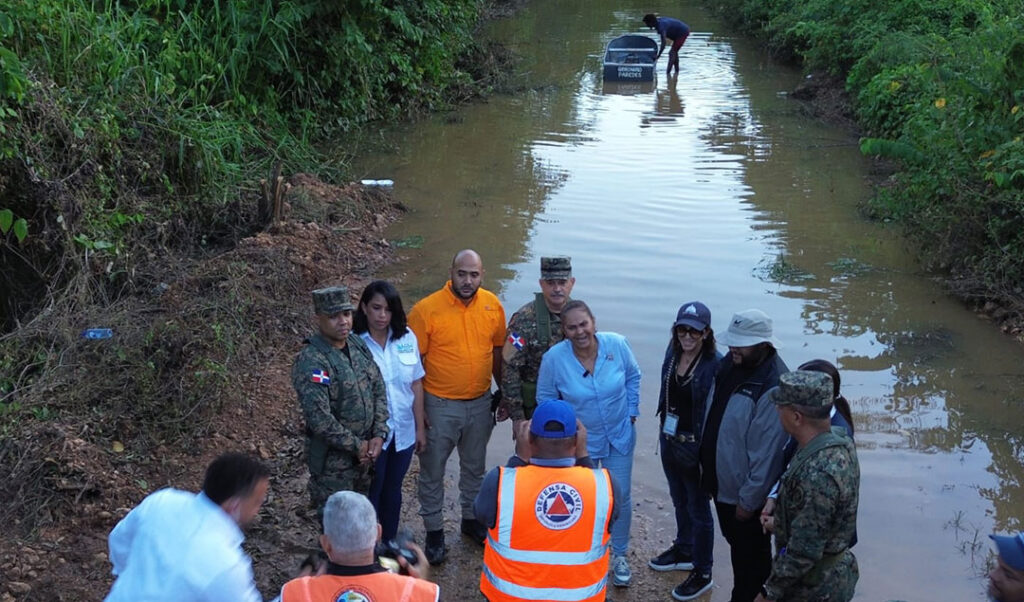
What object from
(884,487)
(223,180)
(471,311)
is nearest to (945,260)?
(884,487)

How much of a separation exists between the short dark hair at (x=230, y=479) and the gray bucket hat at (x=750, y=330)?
2431 mm

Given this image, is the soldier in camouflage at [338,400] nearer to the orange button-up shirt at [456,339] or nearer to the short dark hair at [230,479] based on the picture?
the orange button-up shirt at [456,339]

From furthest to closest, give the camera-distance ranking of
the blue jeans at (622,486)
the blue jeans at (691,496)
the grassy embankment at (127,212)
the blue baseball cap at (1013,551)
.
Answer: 1. the grassy embankment at (127,212)
2. the blue jeans at (622,486)
3. the blue jeans at (691,496)
4. the blue baseball cap at (1013,551)

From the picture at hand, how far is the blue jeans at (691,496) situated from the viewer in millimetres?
5594

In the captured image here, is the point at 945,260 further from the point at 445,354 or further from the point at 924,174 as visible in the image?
the point at 445,354

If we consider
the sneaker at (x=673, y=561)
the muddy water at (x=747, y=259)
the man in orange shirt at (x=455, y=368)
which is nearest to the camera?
the man in orange shirt at (x=455, y=368)

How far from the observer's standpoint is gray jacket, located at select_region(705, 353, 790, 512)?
4883mm

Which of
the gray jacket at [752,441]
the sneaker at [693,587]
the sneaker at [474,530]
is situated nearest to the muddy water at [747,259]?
the sneaker at [693,587]

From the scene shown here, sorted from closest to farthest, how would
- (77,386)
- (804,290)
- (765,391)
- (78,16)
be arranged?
(765,391), (77,386), (78,16), (804,290)

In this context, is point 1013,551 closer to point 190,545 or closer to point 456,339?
point 190,545

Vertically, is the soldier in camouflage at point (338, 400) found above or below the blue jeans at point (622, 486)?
above

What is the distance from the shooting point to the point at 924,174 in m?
10.9

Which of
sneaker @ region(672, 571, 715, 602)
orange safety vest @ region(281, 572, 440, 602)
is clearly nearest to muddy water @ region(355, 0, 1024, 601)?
sneaker @ region(672, 571, 715, 602)

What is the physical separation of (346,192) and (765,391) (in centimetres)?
881
